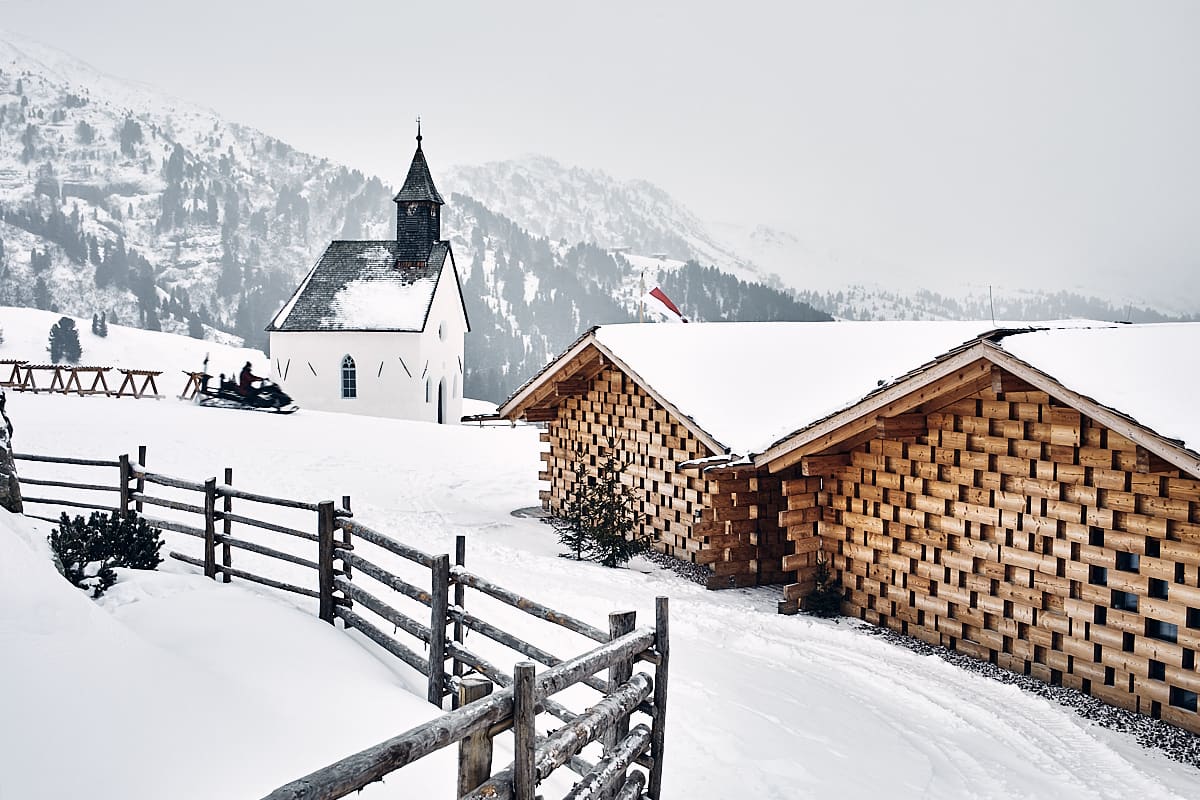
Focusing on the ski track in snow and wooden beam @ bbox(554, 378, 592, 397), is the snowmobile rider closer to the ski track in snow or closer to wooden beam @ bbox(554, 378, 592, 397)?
the ski track in snow

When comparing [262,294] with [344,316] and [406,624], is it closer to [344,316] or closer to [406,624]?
[344,316]

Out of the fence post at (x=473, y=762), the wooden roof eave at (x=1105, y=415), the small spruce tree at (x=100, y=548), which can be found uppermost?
the wooden roof eave at (x=1105, y=415)

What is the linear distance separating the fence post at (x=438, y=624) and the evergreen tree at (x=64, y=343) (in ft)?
243

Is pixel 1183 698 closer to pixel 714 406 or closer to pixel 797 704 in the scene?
pixel 797 704

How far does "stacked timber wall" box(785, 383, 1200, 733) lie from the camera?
8.02m

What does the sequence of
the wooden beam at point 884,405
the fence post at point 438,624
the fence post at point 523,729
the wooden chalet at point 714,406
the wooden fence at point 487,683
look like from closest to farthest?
the wooden fence at point 487,683 < the fence post at point 523,729 < the fence post at point 438,624 < the wooden beam at point 884,405 < the wooden chalet at point 714,406

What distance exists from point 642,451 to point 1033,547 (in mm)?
7624

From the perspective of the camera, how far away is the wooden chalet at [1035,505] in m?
7.92

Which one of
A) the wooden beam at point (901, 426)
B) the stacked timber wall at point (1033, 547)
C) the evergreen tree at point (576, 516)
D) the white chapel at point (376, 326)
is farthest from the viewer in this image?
the white chapel at point (376, 326)

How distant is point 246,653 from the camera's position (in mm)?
6895

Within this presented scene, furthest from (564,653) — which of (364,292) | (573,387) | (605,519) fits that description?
(364,292)

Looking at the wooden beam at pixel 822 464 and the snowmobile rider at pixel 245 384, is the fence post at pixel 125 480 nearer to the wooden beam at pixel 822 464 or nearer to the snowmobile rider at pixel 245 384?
the wooden beam at pixel 822 464

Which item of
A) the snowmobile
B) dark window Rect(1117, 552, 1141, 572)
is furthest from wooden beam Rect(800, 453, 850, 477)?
the snowmobile

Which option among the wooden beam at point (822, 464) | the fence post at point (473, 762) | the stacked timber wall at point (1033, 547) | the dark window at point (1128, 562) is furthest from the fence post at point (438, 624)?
the dark window at point (1128, 562)
